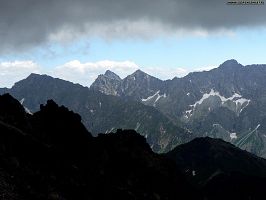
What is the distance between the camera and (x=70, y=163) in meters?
75.4

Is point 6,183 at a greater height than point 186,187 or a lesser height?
greater

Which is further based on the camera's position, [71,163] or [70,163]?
[71,163]

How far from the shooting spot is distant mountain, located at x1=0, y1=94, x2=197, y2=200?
52472 mm

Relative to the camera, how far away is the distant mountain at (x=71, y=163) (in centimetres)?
5247

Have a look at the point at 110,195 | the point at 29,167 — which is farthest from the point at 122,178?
the point at 29,167

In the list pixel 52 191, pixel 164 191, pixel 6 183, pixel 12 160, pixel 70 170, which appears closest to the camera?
pixel 6 183

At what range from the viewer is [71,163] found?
7662cm

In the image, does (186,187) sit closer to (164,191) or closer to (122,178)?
(164,191)

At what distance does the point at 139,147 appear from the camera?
139 metres

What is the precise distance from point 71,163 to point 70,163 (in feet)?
3.93

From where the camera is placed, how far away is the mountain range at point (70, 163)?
52.5 meters

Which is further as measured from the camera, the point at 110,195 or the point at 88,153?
the point at 88,153

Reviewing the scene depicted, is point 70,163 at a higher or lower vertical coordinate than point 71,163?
higher

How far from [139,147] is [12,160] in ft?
283
